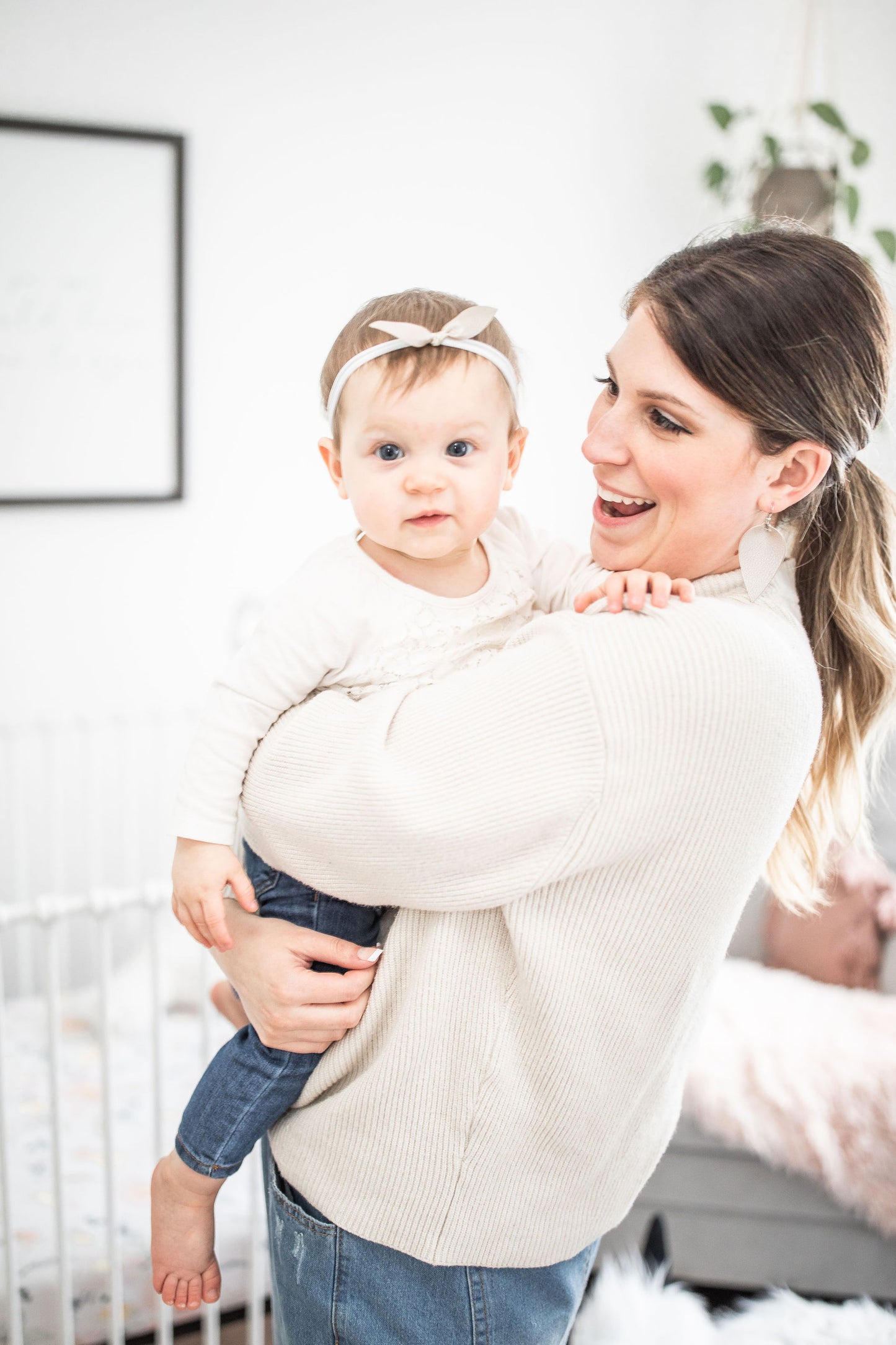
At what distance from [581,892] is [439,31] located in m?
2.53

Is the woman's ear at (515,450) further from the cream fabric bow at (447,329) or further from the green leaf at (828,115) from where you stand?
the green leaf at (828,115)

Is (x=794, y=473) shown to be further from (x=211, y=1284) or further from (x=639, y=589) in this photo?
(x=211, y=1284)

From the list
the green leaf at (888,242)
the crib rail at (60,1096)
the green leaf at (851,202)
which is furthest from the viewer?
the green leaf at (888,242)

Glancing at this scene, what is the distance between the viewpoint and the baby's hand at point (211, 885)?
89cm

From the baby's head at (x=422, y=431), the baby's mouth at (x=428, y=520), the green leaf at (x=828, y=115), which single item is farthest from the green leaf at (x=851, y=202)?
the baby's mouth at (x=428, y=520)

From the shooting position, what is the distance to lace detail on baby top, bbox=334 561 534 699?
2.97 feet

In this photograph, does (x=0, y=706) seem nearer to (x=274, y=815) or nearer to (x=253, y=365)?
(x=253, y=365)

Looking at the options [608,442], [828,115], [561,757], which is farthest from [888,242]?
[561,757]

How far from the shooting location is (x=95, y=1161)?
6.13 ft

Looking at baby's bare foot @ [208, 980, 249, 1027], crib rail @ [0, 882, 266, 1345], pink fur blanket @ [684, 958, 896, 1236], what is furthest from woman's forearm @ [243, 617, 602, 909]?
pink fur blanket @ [684, 958, 896, 1236]

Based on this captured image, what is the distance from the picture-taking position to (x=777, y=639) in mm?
758

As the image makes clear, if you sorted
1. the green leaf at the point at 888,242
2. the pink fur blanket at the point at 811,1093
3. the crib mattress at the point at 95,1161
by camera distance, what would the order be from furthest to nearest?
1. the green leaf at the point at 888,242
2. the pink fur blanket at the point at 811,1093
3. the crib mattress at the point at 95,1161

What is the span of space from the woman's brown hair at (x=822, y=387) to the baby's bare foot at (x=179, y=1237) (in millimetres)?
702

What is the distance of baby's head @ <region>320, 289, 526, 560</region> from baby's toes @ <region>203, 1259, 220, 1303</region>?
2.24 feet
